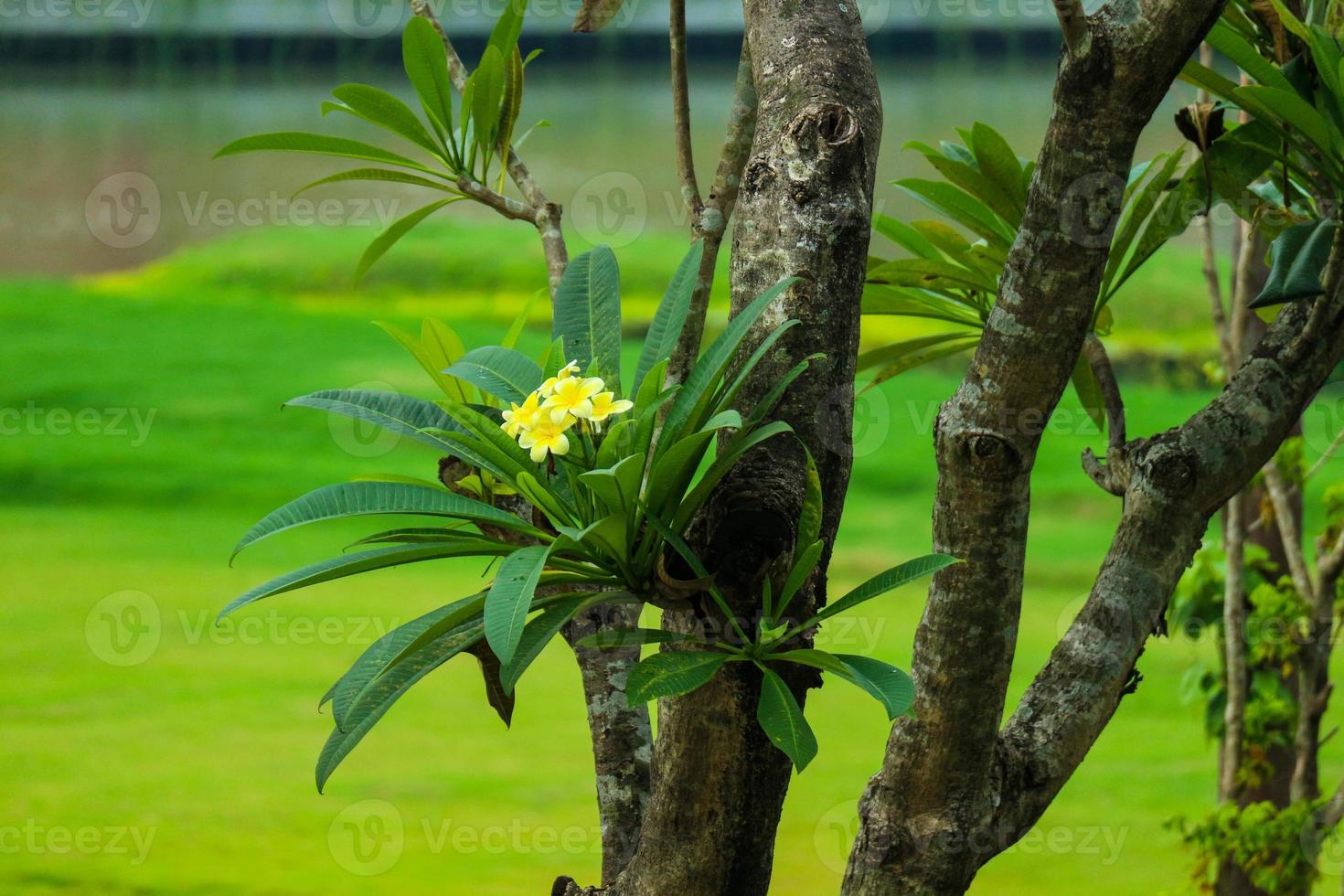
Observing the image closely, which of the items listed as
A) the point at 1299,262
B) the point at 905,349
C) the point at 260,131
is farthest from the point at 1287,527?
the point at 260,131

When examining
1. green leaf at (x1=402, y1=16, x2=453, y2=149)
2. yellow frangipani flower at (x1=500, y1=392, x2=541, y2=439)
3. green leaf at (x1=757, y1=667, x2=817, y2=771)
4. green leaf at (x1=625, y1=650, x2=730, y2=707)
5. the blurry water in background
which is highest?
the blurry water in background

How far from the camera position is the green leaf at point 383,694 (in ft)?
1.94

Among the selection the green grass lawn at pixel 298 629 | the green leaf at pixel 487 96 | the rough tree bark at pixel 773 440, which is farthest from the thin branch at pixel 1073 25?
the green grass lawn at pixel 298 629

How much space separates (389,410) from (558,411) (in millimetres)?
113

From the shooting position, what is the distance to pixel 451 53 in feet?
3.64

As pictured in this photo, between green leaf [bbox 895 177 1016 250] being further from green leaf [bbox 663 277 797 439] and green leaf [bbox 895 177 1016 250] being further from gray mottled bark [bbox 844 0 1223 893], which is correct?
green leaf [bbox 663 277 797 439]

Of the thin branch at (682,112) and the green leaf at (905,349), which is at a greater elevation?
the thin branch at (682,112)

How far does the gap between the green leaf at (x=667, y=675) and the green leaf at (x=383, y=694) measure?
91 millimetres

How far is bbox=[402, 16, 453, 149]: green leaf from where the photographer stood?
1037 mm

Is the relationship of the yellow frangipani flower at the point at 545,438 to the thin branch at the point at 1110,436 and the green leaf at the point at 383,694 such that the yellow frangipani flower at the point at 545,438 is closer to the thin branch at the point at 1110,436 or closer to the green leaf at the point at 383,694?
the green leaf at the point at 383,694

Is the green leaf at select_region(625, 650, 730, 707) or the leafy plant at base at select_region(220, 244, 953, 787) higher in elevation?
the leafy plant at base at select_region(220, 244, 953, 787)

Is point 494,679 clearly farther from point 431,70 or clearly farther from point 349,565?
point 431,70

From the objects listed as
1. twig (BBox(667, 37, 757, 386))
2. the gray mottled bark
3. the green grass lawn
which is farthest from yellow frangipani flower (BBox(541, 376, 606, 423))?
the green grass lawn

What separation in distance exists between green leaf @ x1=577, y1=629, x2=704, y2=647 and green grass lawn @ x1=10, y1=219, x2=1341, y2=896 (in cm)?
88
